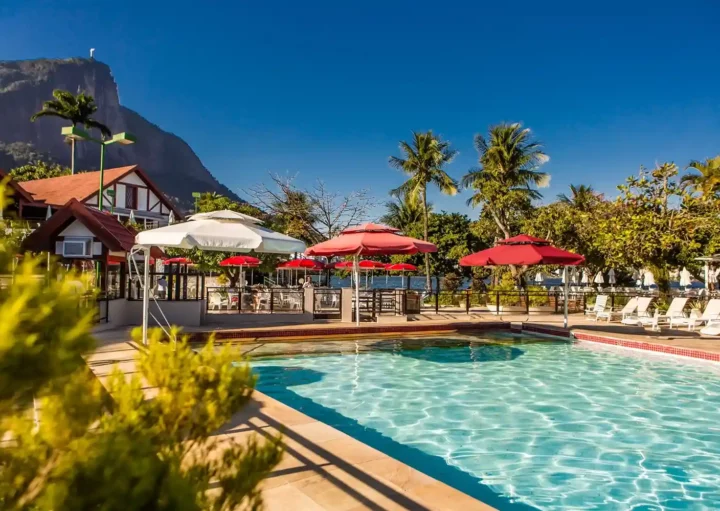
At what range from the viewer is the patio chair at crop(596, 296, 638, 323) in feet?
56.5

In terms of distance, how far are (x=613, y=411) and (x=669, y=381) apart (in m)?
2.87

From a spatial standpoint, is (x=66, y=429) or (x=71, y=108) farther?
(x=71, y=108)

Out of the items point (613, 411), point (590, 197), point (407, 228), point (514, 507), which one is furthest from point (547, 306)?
point (407, 228)

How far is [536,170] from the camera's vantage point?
34.3m

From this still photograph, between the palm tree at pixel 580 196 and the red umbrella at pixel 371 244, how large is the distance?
30899mm

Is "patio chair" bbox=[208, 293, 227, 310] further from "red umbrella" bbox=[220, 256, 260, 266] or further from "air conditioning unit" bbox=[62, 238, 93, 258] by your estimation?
"air conditioning unit" bbox=[62, 238, 93, 258]

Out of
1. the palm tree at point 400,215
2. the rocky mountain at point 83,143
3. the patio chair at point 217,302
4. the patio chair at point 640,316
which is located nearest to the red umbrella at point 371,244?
the patio chair at point 217,302

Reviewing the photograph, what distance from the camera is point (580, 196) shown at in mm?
42812

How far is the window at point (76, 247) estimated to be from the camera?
13.2 m

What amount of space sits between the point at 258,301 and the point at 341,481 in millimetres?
14563

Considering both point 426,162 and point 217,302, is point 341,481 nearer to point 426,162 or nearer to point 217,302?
point 217,302

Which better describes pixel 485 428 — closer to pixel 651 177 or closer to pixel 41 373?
pixel 41 373

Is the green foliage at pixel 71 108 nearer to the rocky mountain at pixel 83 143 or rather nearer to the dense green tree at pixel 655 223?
the dense green tree at pixel 655 223

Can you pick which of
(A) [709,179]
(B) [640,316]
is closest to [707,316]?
(B) [640,316]
